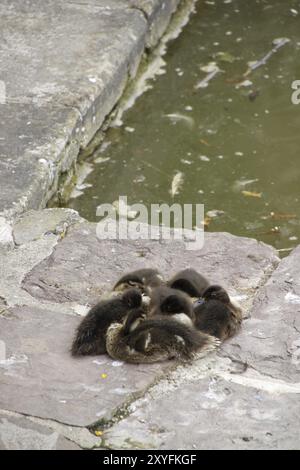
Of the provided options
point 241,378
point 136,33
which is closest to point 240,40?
point 136,33

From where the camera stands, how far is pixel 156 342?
12.5ft

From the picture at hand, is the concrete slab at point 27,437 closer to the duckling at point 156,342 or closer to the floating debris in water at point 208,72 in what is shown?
the duckling at point 156,342

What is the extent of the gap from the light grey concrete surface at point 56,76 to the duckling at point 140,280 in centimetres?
95

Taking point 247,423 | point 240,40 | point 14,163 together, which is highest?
point 247,423

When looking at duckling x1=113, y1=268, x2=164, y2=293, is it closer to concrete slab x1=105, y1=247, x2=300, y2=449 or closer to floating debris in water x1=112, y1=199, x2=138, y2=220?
concrete slab x1=105, y1=247, x2=300, y2=449

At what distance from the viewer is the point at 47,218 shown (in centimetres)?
502

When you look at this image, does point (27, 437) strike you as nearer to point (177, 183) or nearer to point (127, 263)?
point (127, 263)

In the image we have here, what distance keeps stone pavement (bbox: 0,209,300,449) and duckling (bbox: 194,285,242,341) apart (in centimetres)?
6

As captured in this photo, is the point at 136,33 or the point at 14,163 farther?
the point at 136,33

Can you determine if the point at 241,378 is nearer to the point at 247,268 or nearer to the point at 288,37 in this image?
the point at 247,268

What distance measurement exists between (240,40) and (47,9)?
5.14 ft

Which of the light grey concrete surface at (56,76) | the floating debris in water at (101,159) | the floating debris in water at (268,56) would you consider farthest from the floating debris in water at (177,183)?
the floating debris in water at (268,56)

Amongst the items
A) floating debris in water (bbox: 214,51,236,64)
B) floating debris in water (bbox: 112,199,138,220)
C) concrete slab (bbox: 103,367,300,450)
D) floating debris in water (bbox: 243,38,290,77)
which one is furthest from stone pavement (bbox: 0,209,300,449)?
floating debris in water (bbox: 214,51,236,64)

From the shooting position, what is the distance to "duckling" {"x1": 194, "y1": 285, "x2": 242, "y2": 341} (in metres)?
3.97
